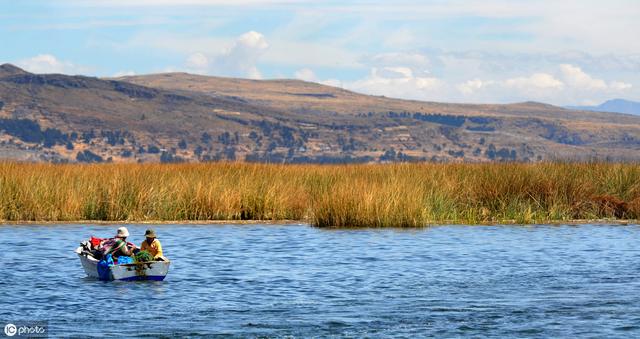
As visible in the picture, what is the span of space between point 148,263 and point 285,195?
13.1 metres

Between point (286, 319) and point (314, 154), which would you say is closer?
point (286, 319)

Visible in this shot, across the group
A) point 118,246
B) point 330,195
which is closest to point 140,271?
point 118,246

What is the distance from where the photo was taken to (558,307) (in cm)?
1750

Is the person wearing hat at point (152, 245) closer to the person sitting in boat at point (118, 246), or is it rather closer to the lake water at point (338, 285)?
the person sitting in boat at point (118, 246)

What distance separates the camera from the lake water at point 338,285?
51.9ft

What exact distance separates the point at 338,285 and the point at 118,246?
13.2 feet

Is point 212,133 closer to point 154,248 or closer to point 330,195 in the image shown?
point 330,195

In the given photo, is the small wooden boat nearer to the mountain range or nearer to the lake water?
the lake water

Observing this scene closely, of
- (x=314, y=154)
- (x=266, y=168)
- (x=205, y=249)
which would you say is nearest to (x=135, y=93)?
(x=314, y=154)

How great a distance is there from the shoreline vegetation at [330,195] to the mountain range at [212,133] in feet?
328

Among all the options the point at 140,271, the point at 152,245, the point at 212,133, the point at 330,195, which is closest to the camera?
the point at 140,271

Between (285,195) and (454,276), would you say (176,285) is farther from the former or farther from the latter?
(285,195)

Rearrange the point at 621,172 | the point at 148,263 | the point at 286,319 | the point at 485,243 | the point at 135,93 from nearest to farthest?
the point at 286,319 → the point at 148,263 → the point at 485,243 → the point at 621,172 → the point at 135,93

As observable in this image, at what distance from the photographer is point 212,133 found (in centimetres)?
15950
